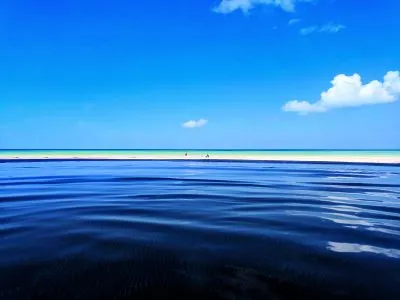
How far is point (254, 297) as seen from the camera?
13.5 ft

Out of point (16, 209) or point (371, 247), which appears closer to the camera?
point (371, 247)

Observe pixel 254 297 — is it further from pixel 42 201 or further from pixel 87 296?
pixel 42 201

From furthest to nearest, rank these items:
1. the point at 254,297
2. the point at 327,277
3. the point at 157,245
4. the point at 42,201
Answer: the point at 42,201, the point at 157,245, the point at 327,277, the point at 254,297

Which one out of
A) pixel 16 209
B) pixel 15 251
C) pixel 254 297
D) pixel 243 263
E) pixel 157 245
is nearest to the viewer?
pixel 254 297

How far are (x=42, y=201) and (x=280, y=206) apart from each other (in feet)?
26.5

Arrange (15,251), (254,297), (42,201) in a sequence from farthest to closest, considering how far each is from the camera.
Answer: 1. (42,201)
2. (15,251)
3. (254,297)

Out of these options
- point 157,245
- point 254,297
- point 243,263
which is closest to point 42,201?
point 157,245

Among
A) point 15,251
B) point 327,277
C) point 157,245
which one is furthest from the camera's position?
point 157,245

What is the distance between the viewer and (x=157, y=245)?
6109 mm

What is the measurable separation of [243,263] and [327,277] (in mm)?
1257

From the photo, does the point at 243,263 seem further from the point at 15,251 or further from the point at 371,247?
the point at 15,251

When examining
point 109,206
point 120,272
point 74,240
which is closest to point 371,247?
point 120,272

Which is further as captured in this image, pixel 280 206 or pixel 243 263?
pixel 280 206

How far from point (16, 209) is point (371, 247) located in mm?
9500
